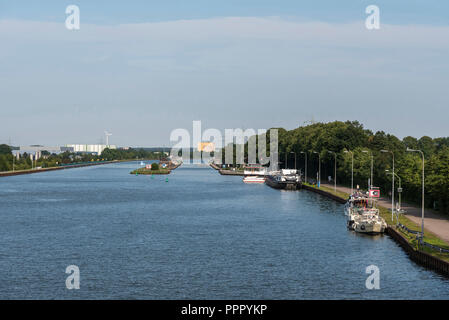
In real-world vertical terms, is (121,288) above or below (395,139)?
below

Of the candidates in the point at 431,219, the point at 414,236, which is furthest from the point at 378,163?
the point at 414,236

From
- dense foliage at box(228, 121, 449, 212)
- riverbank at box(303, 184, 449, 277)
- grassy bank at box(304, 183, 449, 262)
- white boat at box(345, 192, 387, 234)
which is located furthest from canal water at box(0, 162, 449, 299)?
dense foliage at box(228, 121, 449, 212)

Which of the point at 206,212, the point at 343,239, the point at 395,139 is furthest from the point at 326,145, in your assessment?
the point at 343,239

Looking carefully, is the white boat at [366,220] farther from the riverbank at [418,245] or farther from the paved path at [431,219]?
the paved path at [431,219]

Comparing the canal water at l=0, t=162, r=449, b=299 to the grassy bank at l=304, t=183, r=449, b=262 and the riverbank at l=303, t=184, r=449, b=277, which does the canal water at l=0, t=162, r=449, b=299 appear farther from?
the grassy bank at l=304, t=183, r=449, b=262

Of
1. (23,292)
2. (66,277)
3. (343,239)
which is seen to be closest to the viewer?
(23,292)

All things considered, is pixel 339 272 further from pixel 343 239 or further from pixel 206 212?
pixel 206 212

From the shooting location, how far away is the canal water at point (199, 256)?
4456 cm

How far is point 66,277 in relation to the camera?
48125 millimetres

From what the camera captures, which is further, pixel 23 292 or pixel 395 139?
pixel 395 139

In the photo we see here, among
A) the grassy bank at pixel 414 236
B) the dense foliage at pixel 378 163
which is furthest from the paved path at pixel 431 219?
the dense foliage at pixel 378 163

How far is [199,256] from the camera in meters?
57.2

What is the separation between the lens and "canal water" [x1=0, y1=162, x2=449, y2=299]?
44.6 metres
